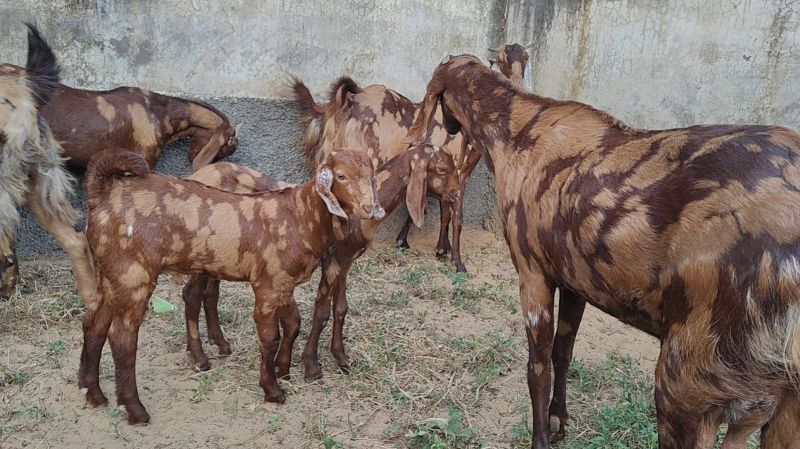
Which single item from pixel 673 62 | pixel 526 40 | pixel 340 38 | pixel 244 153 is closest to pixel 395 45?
pixel 340 38

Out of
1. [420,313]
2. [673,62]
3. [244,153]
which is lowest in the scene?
[420,313]

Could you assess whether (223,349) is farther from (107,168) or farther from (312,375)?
(107,168)

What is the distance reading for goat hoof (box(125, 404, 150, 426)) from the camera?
3871 mm

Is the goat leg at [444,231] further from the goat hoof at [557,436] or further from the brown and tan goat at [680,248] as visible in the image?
the brown and tan goat at [680,248]

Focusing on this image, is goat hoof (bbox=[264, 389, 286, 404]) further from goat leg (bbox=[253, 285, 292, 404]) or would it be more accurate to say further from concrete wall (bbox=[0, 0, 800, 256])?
concrete wall (bbox=[0, 0, 800, 256])

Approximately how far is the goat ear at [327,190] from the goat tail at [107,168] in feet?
3.15

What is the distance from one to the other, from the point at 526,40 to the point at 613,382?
3783 mm

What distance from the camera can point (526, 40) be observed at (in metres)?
7.12

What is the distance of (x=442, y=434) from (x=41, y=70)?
3.72 meters

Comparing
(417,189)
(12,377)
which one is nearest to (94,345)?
(12,377)

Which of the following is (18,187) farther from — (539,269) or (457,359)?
(539,269)

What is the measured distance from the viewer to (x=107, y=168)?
3781 millimetres

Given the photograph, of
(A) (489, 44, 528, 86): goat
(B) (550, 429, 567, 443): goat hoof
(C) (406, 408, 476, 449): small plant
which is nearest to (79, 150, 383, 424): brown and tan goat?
(C) (406, 408, 476, 449): small plant

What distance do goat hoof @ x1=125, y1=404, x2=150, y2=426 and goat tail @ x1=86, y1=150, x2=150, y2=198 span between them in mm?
1150
